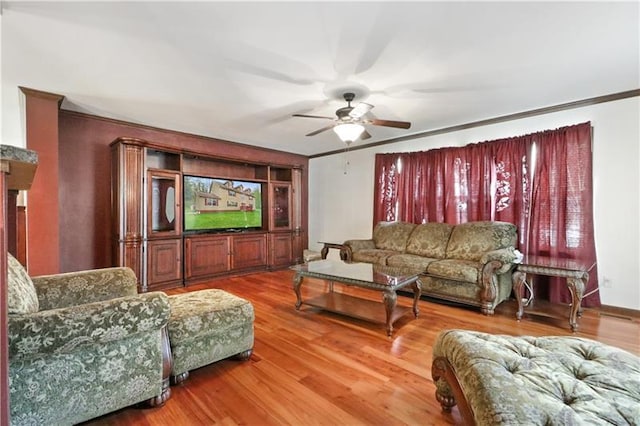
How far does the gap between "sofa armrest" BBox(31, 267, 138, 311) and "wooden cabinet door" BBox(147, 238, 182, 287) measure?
184 cm

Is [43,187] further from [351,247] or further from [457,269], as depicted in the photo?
[457,269]

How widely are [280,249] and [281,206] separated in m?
0.85

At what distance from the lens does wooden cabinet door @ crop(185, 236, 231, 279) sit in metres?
4.48

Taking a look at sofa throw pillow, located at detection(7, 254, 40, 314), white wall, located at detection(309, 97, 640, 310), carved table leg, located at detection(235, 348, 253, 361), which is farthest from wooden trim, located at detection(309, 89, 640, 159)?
sofa throw pillow, located at detection(7, 254, 40, 314)

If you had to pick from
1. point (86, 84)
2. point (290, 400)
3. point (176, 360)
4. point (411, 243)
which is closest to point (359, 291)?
point (411, 243)

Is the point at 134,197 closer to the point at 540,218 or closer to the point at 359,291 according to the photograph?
the point at 359,291

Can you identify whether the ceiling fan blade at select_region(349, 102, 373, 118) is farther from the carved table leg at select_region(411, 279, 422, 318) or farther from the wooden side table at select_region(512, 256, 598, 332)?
the wooden side table at select_region(512, 256, 598, 332)

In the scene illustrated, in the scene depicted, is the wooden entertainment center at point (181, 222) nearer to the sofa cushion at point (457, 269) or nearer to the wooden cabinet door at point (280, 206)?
the wooden cabinet door at point (280, 206)

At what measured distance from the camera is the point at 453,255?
392 centimetres

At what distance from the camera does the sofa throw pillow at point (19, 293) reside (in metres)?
1.32

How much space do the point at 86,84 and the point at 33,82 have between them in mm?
470

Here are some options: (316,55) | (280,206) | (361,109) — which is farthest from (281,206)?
(316,55)

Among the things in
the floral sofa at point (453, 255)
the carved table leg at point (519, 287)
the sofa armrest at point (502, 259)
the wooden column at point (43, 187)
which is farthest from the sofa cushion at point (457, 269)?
the wooden column at point (43, 187)

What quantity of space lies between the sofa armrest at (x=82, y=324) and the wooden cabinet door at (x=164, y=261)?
279cm
